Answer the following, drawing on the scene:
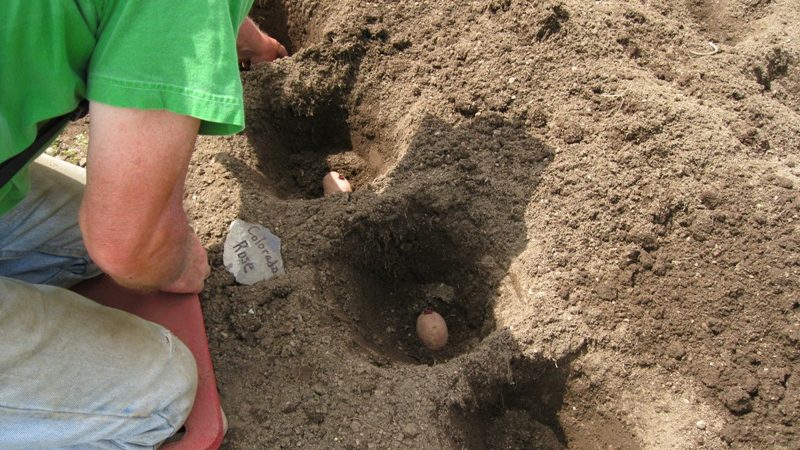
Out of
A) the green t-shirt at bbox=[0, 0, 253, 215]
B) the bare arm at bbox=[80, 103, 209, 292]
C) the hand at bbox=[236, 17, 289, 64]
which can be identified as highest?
the green t-shirt at bbox=[0, 0, 253, 215]

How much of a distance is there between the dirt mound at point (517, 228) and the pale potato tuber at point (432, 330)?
50mm

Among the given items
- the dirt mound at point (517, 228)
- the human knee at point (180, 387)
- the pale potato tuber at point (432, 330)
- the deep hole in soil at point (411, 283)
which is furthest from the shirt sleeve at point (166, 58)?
the pale potato tuber at point (432, 330)

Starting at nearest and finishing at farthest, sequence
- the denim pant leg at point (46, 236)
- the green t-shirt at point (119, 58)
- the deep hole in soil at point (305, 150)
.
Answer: the green t-shirt at point (119, 58)
the denim pant leg at point (46, 236)
the deep hole in soil at point (305, 150)

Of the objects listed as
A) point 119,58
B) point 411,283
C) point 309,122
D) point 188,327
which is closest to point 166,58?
point 119,58

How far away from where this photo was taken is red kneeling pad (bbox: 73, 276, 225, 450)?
215 centimetres

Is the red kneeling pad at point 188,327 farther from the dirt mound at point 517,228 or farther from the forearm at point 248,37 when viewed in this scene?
the forearm at point 248,37

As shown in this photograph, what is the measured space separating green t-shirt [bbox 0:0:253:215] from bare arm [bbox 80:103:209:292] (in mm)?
64

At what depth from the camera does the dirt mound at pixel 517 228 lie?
2.38 metres

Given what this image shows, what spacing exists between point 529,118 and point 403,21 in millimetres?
870

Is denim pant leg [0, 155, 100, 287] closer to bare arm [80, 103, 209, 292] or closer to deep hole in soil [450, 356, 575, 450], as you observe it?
bare arm [80, 103, 209, 292]

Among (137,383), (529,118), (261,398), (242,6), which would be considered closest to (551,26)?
(529,118)

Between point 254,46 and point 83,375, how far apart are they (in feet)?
6.27

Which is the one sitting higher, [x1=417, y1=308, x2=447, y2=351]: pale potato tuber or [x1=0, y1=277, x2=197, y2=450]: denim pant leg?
[x1=0, y1=277, x2=197, y2=450]: denim pant leg

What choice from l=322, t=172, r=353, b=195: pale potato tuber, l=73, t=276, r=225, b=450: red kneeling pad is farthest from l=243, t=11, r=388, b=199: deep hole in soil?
l=73, t=276, r=225, b=450: red kneeling pad
